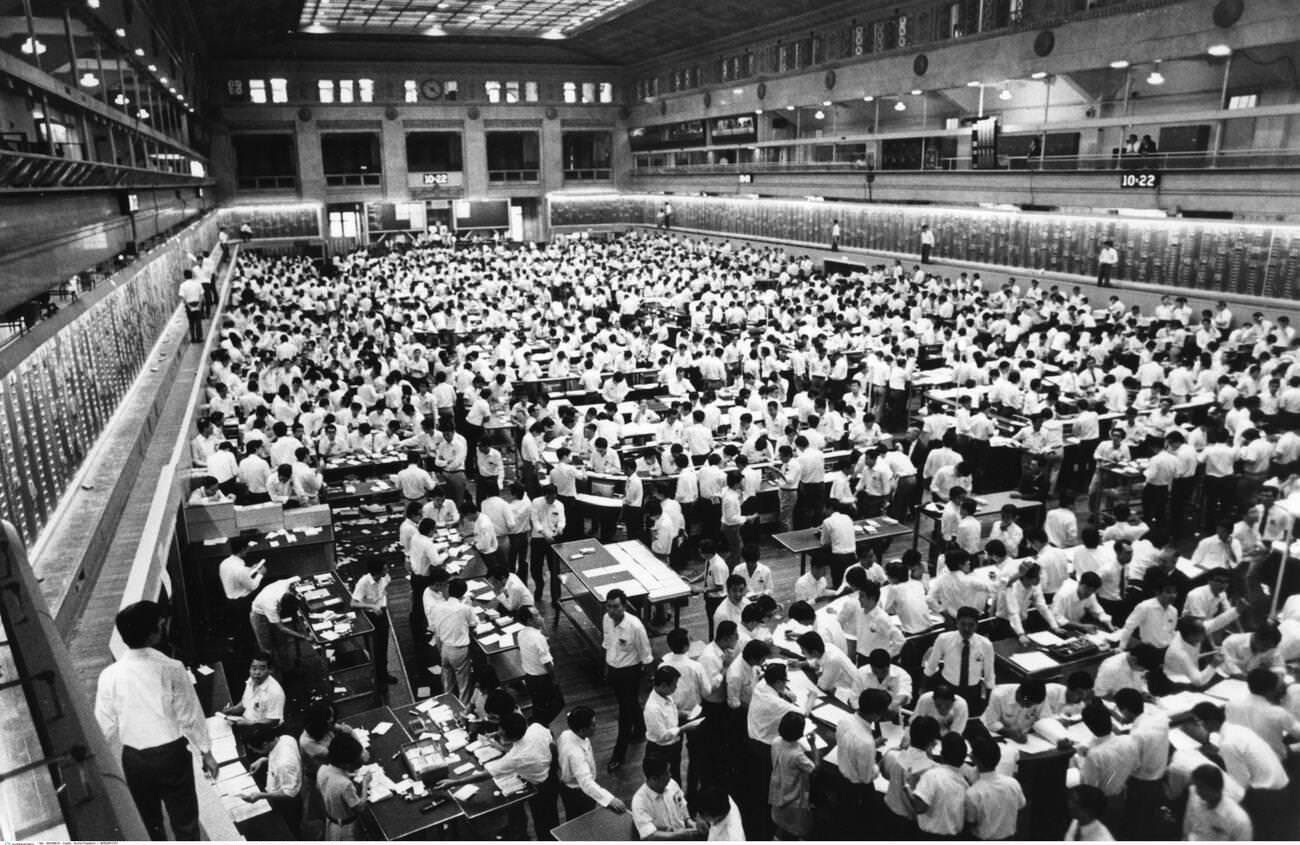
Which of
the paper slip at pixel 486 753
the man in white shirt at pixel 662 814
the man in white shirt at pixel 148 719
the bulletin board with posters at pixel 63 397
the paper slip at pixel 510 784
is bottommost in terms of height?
the paper slip at pixel 486 753

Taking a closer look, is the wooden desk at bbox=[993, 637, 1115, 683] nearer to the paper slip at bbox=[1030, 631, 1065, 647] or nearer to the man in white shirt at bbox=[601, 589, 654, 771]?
the paper slip at bbox=[1030, 631, 1065, 647]

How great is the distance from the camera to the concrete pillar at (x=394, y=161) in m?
47.6

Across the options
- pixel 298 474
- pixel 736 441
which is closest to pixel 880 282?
pixel 736 441

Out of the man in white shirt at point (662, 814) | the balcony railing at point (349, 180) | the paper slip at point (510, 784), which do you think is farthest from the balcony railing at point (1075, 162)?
the balcony railing at point (349, 180)

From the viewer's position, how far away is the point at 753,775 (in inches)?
280

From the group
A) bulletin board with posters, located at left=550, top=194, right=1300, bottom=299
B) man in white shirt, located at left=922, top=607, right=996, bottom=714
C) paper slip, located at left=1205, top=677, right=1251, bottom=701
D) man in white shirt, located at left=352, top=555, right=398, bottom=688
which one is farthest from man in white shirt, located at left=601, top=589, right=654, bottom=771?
bulletin board with posters, located at left=550, top=194, right=1300, bottom=299

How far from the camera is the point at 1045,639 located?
8.29m

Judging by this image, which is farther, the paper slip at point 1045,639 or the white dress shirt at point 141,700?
the paper slip at point 1045,639

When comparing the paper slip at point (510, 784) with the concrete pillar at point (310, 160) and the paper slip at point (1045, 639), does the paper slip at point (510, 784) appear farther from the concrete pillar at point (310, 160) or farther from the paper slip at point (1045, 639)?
the concrete pillar at point (310, 160)

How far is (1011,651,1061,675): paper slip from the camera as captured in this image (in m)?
7.83

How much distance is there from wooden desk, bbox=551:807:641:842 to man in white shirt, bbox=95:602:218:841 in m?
2.30

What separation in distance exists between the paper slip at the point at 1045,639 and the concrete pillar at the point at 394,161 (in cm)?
4566

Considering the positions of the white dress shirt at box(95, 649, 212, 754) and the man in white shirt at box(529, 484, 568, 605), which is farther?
the man in white shirt at box(529, 484, 568, 605)

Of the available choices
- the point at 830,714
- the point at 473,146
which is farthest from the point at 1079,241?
the point at 473,146
